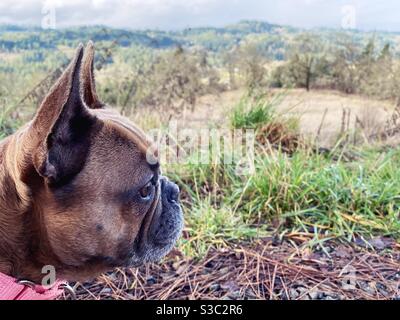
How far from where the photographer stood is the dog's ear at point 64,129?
3.68 feet

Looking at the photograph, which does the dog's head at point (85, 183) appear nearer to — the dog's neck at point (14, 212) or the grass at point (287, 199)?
the dog's neck at point (14, 212)

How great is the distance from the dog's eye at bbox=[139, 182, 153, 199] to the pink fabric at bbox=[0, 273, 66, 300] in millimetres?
400

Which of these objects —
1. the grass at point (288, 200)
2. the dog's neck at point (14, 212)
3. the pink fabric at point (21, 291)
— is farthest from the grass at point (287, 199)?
the dog's neck at point (14, 212)

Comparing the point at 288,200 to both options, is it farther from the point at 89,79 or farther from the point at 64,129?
the point at 64,129

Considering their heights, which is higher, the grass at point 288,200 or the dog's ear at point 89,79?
the dog's ear at point 89,79

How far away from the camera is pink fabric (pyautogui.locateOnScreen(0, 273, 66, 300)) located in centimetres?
129

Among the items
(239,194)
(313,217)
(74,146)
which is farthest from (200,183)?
(74,146)

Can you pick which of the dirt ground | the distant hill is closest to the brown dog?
the dirt ground

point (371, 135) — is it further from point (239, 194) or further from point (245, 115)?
point (239, 194)

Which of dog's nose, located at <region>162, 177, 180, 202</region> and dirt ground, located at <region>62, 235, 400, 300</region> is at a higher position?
dog's nose, located at <region>162, 177, 180, 202</region>

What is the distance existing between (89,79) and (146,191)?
1.34 ft

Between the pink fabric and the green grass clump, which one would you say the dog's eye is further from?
the green grass clump

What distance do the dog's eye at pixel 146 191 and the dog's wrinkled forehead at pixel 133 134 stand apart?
6 cm
